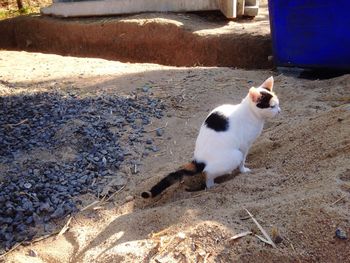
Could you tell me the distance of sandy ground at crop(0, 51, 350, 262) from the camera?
8.74 feet

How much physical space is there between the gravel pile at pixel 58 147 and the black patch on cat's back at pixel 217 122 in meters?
1.02

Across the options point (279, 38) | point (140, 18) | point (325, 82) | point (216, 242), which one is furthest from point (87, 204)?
point (140, 18)

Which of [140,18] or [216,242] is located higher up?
[140,18]

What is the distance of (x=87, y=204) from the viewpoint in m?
3.66

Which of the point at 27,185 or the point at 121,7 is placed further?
the point at 121,7

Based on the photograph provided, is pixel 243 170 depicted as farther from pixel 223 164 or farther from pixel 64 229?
pixel 64 229

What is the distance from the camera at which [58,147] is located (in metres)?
4.38

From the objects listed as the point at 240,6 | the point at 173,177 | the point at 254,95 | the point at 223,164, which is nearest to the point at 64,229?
the point at 173,177

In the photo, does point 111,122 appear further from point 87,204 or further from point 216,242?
point 216,242

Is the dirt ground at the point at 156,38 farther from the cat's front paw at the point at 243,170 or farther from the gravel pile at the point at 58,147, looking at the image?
the cat's front paw at the point at 243,170

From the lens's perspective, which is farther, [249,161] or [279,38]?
[279,38]

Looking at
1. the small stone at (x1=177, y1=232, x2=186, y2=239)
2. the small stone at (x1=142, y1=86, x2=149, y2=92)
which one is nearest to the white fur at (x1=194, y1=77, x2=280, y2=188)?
the small stone at (x1=177, y1=232, x2=186, y2=239)

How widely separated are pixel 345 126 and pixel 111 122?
2.41 metres

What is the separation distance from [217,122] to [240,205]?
0.79 m
